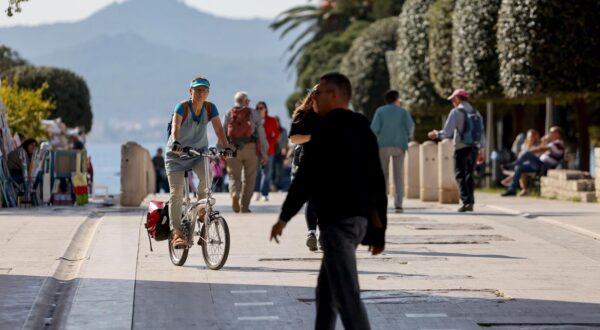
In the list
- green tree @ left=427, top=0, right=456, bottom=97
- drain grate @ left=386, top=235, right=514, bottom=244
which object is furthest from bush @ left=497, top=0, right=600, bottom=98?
drain grate @ left=386, top=235, right=514, bottom=244

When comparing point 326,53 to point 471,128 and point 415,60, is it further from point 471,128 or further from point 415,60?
point 471,128

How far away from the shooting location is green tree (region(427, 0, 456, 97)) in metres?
37.5

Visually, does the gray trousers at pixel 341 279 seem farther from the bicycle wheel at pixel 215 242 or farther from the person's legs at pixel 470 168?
the person's legs at pixel 470 168

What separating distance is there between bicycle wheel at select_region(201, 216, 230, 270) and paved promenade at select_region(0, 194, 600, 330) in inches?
4.1

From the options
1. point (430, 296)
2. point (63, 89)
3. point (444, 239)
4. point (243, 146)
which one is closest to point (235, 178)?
point (243, 146)

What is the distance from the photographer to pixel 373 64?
5816 centimetres

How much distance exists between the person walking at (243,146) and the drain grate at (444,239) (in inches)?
172

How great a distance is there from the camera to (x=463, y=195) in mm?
20609

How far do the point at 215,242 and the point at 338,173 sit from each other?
200 inches

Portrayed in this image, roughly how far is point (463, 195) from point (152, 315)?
1145 cm

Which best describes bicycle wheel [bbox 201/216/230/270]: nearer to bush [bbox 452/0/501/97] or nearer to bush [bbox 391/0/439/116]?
bush [bbox 452/0/501/97]

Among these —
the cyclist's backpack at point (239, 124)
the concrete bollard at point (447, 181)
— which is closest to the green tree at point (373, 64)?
the concrete bollard at point (447, 181)

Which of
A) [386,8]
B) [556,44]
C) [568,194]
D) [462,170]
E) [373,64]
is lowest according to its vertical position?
[568,194]

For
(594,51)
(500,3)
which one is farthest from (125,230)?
(500,3)
